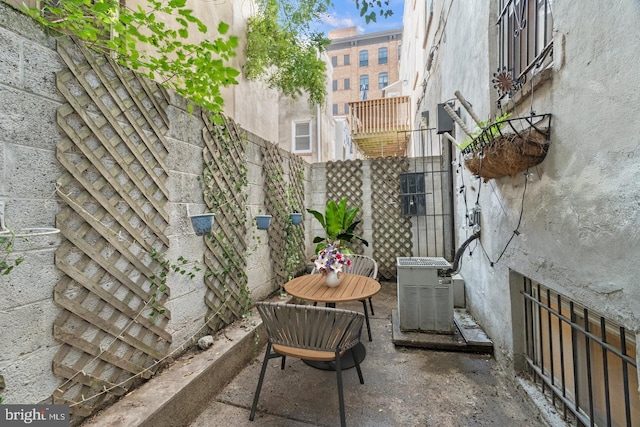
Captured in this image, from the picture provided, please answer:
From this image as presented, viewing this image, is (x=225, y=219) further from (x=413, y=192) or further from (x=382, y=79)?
(x=382, y=79)

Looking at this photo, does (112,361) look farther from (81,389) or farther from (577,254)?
(577,254)

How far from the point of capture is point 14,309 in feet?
4.32

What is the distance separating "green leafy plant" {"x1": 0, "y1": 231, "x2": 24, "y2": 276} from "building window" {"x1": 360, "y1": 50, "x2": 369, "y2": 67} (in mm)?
30124

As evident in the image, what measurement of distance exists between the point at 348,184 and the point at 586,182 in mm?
4566

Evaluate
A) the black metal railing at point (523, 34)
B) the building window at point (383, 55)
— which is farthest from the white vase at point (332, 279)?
the building window at point (383, 55)

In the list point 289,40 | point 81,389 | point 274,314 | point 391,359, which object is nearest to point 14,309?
point 81,389

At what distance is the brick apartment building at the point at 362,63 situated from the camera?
25891 mm

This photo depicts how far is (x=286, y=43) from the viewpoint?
5.61m

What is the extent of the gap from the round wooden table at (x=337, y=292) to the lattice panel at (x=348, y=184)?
108 inches

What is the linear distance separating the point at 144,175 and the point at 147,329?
45.4 inches

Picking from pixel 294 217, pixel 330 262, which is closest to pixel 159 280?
pixel 330 262

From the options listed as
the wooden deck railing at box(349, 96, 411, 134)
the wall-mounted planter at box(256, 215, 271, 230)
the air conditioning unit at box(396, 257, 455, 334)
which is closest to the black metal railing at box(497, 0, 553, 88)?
the air conditioning unit at box(396, 257, 455, 334)

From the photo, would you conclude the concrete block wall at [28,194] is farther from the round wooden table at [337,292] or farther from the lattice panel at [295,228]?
the lattice panel at [295,228]

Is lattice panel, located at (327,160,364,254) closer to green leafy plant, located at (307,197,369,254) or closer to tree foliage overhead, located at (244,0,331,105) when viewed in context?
green leafy plant, located at (307,197,369,254)
